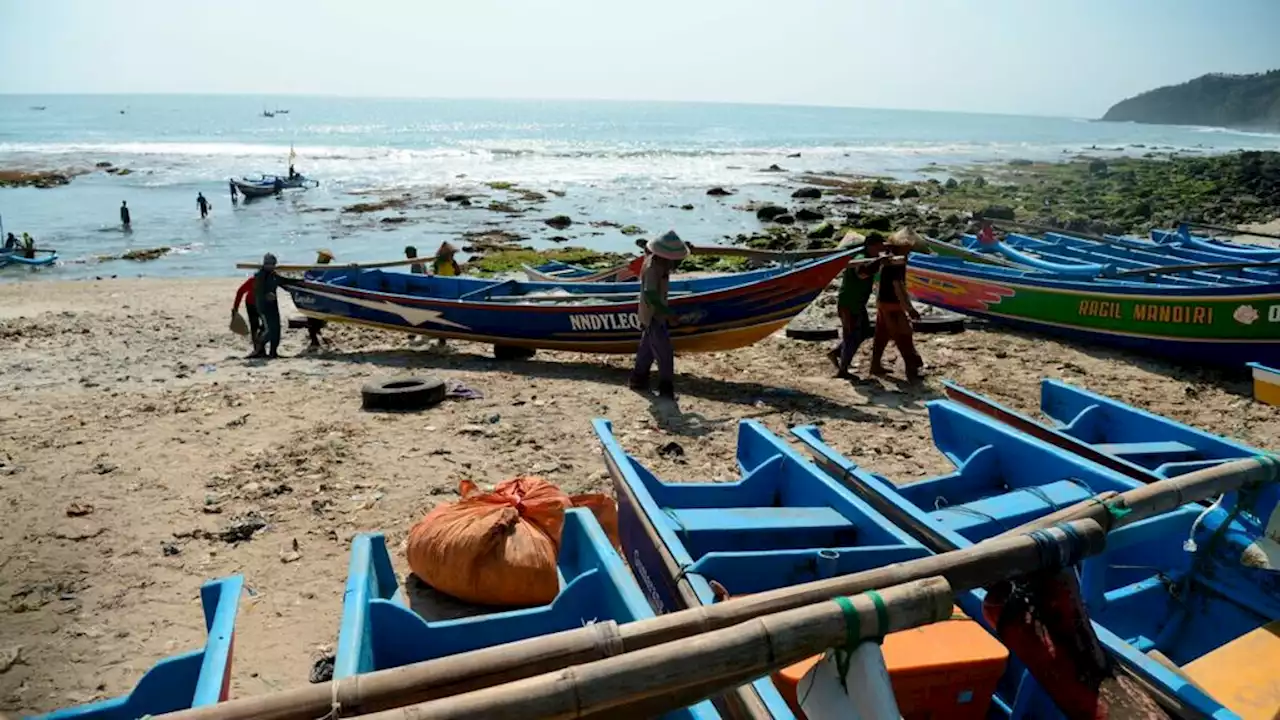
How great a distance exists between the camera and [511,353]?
36.8 ft

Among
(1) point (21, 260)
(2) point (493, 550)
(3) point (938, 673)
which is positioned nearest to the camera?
(3) point (938, 673)

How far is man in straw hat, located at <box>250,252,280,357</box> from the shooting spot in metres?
11.4

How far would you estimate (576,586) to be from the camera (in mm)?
3232

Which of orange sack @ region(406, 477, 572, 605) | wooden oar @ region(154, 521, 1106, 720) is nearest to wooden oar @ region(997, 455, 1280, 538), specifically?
wooden oar @ region(154, 521, 1106, 720)

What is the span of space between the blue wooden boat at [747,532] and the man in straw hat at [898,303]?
516cm

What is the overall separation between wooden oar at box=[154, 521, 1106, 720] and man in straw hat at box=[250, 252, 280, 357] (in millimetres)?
10421

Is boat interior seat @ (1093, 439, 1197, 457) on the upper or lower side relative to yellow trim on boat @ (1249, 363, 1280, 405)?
lower

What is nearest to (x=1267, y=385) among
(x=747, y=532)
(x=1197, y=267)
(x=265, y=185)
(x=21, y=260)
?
(x=747, y=532)

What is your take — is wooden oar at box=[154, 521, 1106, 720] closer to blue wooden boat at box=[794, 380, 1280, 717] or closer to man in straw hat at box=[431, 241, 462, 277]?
blue wooden boat at box=[794, 380, 1280, 717]

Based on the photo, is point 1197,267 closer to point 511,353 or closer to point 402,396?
point 511,353

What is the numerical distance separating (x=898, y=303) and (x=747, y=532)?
6240 mm

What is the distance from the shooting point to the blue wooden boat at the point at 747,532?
332 centimetres

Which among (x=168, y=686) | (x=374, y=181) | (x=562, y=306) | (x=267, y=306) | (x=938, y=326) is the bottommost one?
(x=938, y=326)

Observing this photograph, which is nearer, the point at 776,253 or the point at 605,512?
the point at 605,512
